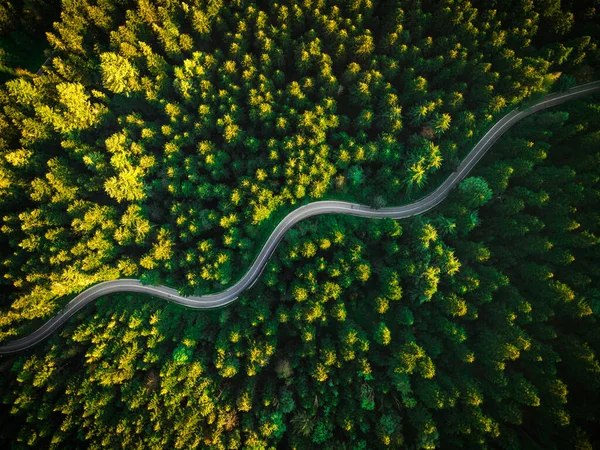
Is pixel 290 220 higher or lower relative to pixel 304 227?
higher

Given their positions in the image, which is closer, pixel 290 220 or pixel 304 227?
pixel 304 227

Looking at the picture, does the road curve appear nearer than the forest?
No

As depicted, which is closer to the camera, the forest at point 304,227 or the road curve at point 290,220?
the forest at point 304,227

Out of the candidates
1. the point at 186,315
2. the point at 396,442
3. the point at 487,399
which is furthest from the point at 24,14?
the point at 487,399
